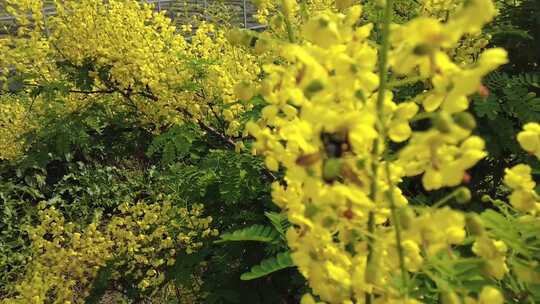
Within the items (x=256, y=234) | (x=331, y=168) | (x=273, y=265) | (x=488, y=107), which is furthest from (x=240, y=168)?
(x=331, y=168)

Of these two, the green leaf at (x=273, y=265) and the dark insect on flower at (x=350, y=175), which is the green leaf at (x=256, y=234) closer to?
the green leaf at (x=273, y=265)

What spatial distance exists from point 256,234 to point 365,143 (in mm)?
1373

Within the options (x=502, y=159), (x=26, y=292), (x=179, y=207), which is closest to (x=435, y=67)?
(x=502, y=159)

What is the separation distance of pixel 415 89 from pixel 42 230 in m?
2.74

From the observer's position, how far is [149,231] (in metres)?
3.83

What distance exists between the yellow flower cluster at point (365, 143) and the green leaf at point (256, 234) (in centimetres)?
106

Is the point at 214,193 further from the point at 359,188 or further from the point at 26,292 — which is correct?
the point at 359,188

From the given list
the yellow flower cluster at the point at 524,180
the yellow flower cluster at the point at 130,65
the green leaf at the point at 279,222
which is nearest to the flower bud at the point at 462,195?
the yellow flower cluster at the point at 524,180

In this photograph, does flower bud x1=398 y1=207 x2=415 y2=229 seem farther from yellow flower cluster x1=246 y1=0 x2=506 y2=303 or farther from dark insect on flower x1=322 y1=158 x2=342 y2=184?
dark insect on flower x1=322 y1=158 x2=342 y2=184

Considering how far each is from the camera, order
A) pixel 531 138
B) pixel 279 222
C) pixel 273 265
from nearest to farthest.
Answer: pixel 531 138 → pixel 273 265 → pixel 279 222

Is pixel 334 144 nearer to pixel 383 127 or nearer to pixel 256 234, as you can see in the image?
pixel 383 127

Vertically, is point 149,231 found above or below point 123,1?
below

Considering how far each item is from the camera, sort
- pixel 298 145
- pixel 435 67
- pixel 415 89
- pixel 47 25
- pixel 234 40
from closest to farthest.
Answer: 1. pixel 435 67
2. pixel 298 145
3. pixel 234 40
4. pixel 415 89
5. pixel 47 25

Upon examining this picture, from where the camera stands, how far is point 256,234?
7.49ft
